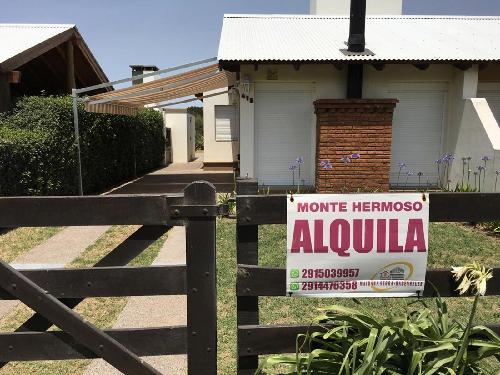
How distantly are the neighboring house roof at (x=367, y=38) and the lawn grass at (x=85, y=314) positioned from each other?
4700 mm

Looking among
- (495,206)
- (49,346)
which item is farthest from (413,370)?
(49,346)

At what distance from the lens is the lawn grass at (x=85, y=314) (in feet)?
11.3

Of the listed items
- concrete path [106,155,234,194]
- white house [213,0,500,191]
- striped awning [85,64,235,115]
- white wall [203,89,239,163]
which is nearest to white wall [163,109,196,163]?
white wall [203,89,239,163]

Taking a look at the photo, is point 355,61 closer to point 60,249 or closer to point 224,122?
point 60,249

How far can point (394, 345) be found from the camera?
7.41 feet

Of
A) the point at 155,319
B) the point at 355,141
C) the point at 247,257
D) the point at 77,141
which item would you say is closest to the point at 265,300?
the point at 155,319

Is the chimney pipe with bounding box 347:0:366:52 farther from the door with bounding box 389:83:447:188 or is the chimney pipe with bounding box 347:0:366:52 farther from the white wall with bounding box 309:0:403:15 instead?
the white wall with bounding box 309:0:403:15

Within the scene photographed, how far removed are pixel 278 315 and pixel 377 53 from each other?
7511 millimetres

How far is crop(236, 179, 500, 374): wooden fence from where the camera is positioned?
2.25m

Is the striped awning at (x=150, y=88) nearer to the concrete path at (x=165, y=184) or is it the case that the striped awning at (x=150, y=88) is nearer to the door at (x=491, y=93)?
the concrete path at (x=165, y=184)

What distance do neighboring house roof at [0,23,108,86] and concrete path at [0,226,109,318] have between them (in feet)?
14.0

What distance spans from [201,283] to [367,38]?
10.7 metres

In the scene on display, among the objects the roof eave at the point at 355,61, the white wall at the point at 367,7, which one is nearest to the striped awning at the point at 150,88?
the roof eave at the point at 355,61

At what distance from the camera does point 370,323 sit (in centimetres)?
229
